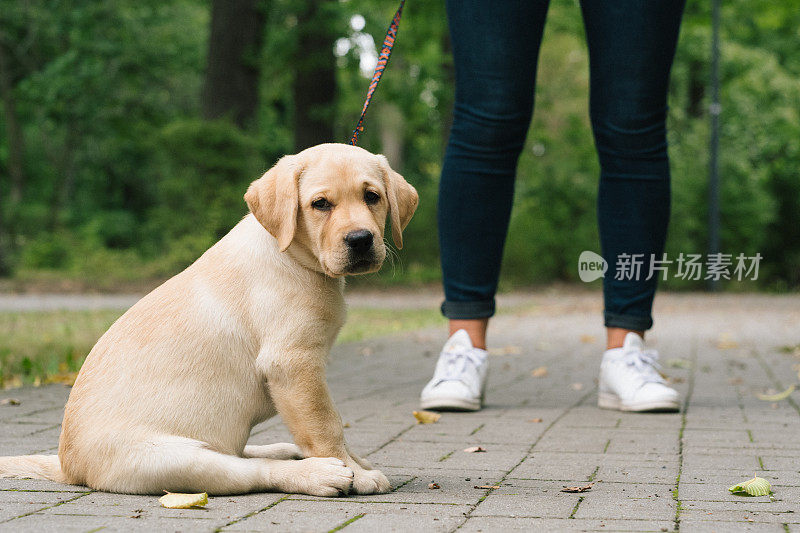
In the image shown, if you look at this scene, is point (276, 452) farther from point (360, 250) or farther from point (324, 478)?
point (360, 250)

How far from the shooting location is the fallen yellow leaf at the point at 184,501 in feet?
8.47

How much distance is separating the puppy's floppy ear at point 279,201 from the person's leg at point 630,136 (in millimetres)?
2104

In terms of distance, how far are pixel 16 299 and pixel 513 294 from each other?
27.4 ft

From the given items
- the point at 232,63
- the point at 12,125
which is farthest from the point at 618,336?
the point at 12,125

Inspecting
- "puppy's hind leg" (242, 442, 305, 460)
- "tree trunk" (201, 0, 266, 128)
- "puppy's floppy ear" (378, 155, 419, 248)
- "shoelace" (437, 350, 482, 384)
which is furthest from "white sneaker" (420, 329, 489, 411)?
"tree trunk" (201, 0, 266, 128)

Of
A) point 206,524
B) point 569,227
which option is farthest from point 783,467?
point 569,227

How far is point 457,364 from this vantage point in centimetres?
445

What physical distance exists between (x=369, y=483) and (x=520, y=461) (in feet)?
2.46

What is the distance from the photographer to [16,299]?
1380 cm

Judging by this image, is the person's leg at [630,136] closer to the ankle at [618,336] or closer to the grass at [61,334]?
the ankle at [618,336]

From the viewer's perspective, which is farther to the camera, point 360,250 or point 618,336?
point 618,336

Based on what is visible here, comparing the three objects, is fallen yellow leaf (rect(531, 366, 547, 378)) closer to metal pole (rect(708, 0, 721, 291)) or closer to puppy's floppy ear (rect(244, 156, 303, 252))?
puppy's floppy ear (rect(244, 156, 303, 252))

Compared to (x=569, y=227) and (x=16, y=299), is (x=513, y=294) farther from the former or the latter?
(x=16, y=299)

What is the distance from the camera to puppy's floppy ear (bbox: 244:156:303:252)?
9.23 feet
